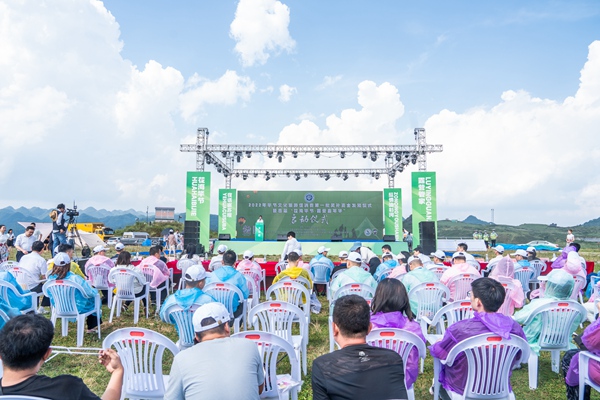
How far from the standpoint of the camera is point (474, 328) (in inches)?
94.8

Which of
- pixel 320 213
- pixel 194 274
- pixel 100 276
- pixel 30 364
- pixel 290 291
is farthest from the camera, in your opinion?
pixel 320 213

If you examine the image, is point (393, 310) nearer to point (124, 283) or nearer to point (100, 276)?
point (124, 283)

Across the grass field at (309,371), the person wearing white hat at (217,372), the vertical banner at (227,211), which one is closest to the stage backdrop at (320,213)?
the vertical banner at (227,211)

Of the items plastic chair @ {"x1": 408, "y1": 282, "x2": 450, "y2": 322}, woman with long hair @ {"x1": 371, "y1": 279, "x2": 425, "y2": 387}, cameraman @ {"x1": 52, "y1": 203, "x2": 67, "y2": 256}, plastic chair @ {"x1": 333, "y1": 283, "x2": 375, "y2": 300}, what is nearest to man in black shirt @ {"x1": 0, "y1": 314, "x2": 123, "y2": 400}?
woman with long hair @ {"x1": 371, "y1": 279, "x2": 425, "y2": 387}

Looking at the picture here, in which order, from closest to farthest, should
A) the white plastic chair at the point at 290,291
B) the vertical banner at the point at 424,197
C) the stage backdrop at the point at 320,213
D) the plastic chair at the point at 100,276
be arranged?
the white plastic chair at the point at 290,291 < the plastic chair at the point at 100,276 < the vertical banner at the point at 424,197 < the stage backdrop at the point at 320,213

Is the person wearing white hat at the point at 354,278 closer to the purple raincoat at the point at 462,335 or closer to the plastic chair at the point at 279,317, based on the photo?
the plastic chair at the point at 279,317

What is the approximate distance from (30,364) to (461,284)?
4.45 metres

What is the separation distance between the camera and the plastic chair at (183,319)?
3.26 metres

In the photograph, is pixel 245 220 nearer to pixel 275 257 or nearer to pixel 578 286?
pixel 275 257

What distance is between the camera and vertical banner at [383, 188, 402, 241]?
61.1 ft

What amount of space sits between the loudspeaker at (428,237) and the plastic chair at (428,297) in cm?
1042

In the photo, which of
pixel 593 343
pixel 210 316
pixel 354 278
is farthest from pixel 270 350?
pixel 354 278

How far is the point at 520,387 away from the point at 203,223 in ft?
43.8

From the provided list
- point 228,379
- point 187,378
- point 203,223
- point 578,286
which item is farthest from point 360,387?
point 203,223
